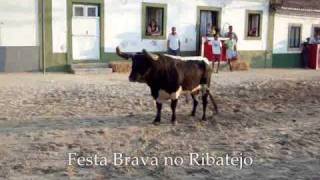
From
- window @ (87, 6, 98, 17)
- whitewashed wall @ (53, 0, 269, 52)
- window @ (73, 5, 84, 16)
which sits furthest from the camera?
window @ (87, 6, 98, 17)

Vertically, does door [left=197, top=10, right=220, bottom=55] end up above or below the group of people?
above

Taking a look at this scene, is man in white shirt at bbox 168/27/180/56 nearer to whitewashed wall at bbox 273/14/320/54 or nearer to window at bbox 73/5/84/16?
window at bbox 73/5/84/16

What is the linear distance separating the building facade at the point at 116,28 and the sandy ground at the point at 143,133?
154 inches

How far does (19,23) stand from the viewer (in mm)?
16750

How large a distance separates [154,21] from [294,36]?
9003 mm

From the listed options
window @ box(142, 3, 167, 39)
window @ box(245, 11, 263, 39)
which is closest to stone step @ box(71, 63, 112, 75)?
window @ box(142, 3, 167, 39)

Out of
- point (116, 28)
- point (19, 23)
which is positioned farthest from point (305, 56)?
point (19, 23)

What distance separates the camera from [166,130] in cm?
823

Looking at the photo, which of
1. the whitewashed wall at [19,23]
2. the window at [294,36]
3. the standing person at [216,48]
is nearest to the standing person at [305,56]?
the window at [294,36]

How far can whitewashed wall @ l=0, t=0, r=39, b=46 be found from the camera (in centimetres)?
1653

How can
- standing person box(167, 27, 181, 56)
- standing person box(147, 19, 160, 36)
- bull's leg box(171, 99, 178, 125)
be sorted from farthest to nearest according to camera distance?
standing person box(147, 19, 160, 36), standing person box(167, 27, 181, 56), bull's leg box(171, 99, 178, 125)

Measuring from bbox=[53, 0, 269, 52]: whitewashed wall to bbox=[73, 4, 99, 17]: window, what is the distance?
0.46 meters

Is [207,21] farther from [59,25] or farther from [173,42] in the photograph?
[59,25]

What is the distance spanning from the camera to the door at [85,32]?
59.3 feet
